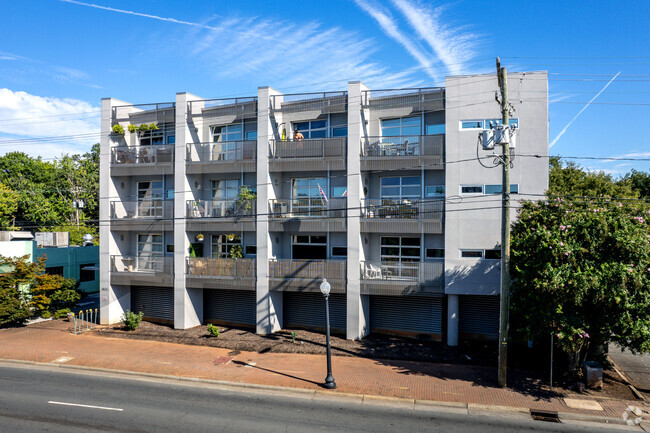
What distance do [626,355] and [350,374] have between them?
522 inches

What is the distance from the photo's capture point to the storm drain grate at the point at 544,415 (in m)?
13.2

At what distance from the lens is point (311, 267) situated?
2252 centimetres

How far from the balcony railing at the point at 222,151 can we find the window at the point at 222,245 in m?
4.51

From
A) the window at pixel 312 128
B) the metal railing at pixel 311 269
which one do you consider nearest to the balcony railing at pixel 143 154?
the window at pixel 312 128

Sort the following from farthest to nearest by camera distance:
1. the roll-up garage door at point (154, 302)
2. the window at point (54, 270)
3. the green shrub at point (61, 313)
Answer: the window at point (54, 270), the green shrub at point (61, 313), the roll-up garage door at point (154, 302)

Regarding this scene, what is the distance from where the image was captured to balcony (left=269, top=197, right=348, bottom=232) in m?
22.6

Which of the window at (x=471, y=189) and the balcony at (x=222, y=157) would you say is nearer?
the window at (x=471, y=189)

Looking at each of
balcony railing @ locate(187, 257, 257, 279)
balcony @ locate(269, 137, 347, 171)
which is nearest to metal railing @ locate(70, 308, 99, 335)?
balcony railing @ locate(187, 257, 257, 279)

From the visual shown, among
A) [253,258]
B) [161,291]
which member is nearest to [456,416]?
[253,258]

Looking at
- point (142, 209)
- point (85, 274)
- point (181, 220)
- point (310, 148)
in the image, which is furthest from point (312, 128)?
point (85, 274)

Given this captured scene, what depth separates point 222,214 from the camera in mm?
24516

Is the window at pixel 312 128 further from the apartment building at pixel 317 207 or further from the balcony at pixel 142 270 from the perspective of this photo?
the balcony at pixel 142 270

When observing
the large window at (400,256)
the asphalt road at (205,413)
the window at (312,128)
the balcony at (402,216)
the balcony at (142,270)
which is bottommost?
the asphalt road at (205,413)

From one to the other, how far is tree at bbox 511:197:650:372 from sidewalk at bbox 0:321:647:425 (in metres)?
2.11
